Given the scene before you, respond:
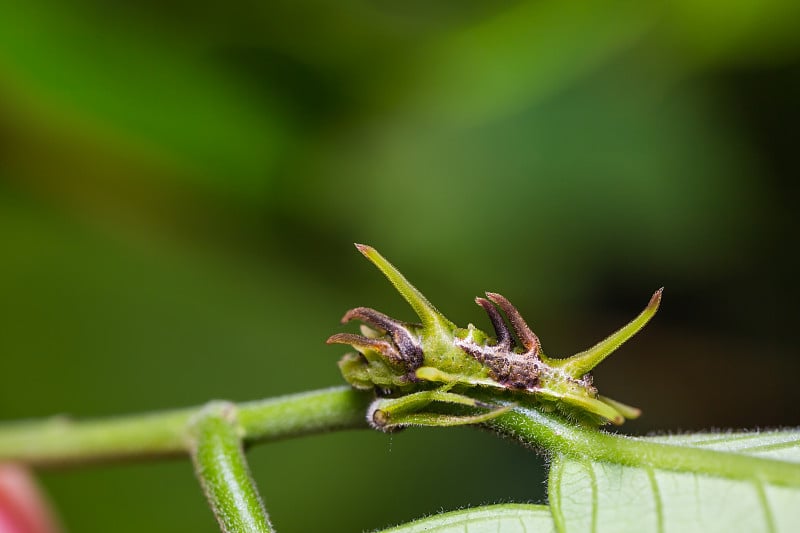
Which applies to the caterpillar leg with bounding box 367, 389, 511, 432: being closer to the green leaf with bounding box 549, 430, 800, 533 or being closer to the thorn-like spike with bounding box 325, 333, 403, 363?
the thorn-like spike with bounding box 325, 333, 403, 363

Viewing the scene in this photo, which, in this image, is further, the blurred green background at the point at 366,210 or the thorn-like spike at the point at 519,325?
the blurred green background at the point at 366,210

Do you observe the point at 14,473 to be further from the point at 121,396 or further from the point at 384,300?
the point at 384,300

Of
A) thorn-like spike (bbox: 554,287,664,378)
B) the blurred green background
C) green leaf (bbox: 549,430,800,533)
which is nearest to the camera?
green leaf (bbox: 549,430,800,533)

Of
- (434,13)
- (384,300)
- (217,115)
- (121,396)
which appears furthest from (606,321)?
(121,396)

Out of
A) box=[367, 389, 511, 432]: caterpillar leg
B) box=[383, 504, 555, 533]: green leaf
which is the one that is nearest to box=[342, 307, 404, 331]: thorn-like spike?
box=[367, 389, 511, 432]: caterpillar leg

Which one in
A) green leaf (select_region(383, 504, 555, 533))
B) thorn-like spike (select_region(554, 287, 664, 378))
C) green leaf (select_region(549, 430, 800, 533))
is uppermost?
thorn-like spike (select_region(554, 287, 664, 378))

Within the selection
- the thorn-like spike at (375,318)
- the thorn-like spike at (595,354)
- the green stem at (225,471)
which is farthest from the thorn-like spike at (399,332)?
the green stem at (225,471)

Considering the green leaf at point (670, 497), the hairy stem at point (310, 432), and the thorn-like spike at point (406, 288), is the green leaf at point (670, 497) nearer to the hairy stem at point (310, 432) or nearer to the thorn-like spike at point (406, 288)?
the hairy stem at point (310, 432)

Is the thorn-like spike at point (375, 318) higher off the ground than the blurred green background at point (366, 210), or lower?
lower
